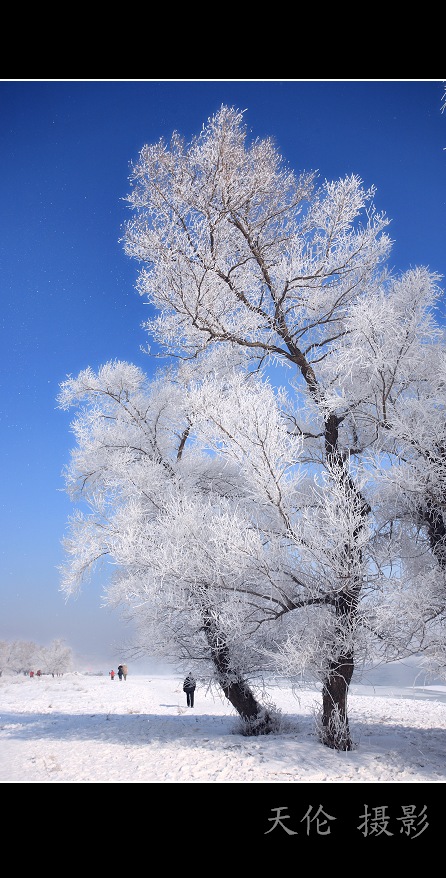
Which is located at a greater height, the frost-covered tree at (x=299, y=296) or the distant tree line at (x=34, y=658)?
the frost-covered tree at (x=299, y=296)

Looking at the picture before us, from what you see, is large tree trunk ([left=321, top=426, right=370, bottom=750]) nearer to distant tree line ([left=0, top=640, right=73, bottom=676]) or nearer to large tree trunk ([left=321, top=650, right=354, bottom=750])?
large tree trunk ([left=321, top=650, right=354, bottom=750])

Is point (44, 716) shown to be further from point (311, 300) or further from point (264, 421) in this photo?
Answer: point (311, 300)

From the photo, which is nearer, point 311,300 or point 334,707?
point 334,707

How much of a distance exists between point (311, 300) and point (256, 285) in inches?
31.0

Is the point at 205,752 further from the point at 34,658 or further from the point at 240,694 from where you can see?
the point at 34,658

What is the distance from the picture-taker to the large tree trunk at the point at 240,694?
7.62m

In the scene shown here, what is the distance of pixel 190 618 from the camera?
7.16 meters

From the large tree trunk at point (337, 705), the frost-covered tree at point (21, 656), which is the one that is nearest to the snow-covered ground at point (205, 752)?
the large tree trunk at point (337, 705)

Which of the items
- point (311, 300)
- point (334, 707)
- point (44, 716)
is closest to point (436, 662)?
point (334, 707)

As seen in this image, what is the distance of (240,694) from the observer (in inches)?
313

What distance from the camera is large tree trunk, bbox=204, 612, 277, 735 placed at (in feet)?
25.0

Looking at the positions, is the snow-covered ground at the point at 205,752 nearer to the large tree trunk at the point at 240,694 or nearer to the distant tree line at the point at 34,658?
the large tree trunk at the point at 240,694

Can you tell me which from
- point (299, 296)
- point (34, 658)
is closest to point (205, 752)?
point (299, 296)

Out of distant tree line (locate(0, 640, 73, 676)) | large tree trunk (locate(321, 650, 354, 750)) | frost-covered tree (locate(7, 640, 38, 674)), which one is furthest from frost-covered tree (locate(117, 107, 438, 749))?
frost-covered tree (locate(7, 640, 38, 674))
